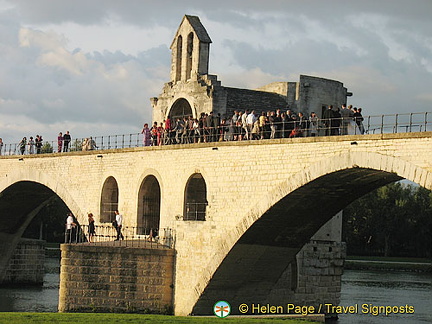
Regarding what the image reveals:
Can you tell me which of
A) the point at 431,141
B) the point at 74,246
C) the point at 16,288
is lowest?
the point at 16,288

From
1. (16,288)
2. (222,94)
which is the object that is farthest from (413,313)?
(16,288)

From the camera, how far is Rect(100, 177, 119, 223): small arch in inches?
1310

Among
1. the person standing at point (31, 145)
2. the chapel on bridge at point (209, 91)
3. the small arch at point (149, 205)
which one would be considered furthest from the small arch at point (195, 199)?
the person standing at point (31, 145)

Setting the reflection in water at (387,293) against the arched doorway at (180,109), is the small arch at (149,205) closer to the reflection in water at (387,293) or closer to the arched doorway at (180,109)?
the arched doorway at (180,109)

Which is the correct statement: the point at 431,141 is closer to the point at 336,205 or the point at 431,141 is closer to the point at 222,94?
the point at 336,205

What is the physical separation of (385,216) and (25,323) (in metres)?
47.6

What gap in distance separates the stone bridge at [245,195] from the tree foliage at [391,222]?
35131 mm

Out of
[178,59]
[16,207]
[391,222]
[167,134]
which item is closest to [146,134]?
[167,134]

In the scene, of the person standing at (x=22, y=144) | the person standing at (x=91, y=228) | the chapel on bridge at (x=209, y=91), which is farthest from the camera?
the person standing at (x=22, y=144)

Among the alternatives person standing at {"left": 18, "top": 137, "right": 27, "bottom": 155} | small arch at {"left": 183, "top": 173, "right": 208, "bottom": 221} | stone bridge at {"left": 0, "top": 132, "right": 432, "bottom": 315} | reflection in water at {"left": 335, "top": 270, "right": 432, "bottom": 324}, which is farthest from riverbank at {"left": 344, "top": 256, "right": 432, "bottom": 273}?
small arch at {"left": 183, "top": 173, "right": 208, "bottom": 221}

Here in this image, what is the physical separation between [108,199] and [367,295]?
13.5m

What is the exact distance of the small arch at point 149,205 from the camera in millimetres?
31031

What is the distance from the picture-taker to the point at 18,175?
39.3 m

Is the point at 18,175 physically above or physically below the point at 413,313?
above
